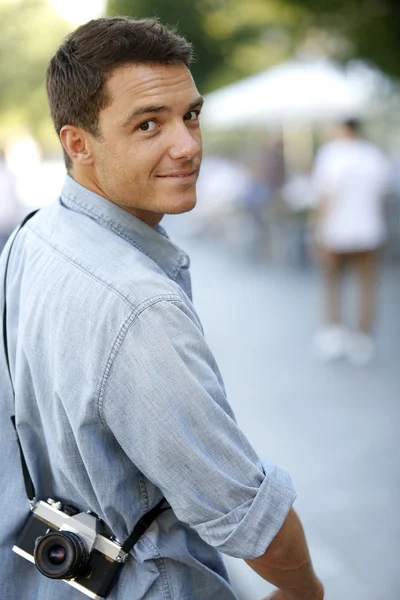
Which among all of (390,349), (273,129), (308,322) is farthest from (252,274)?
(273,129)

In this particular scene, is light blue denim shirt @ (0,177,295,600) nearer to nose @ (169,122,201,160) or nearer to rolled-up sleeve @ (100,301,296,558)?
rolled-up sleeve @ (100,301,296,558)

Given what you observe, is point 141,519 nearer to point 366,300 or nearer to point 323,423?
point 323,423

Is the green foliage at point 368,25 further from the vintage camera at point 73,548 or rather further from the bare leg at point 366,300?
the vintage camera at point 73,548

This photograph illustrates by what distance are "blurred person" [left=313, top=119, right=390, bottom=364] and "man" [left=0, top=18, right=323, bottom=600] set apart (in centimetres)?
565

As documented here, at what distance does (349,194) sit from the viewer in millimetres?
7523

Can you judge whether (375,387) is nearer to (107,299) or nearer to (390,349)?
(390,349)

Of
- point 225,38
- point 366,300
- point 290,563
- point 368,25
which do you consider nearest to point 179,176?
point 290,563

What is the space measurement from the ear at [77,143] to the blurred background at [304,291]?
23.5 inches

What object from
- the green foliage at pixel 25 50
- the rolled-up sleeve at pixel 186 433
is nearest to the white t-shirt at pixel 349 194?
the rolled-up sleeve at pixel 186 433

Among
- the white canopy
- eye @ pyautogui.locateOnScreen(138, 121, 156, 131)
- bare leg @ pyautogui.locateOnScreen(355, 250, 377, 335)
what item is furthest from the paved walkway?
the white canopy

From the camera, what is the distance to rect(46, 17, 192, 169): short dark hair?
160 centimetres

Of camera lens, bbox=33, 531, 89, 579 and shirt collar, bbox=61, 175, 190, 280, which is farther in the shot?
shirt collar, bbox=61, 175, 190, 280

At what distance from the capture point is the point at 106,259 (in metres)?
1.56

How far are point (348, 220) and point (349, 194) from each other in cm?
30
